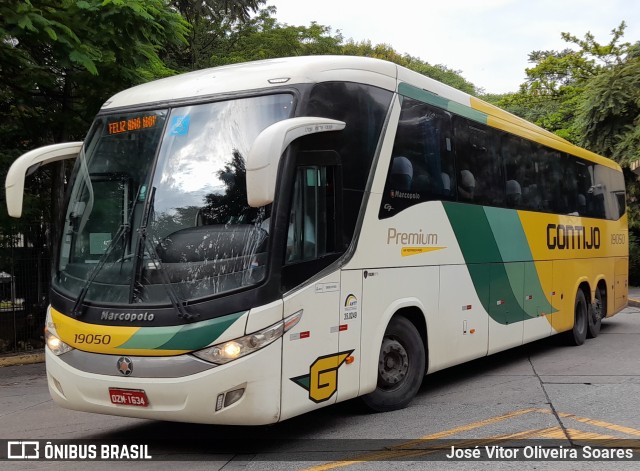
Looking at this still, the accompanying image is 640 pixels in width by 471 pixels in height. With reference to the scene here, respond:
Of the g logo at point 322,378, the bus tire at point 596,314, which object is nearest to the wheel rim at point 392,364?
the g logo at point 322,378

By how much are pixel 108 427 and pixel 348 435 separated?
266 centimetres

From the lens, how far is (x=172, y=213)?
6.02m

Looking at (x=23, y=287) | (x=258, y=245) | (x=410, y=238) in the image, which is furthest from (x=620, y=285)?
(x=23, y=287)

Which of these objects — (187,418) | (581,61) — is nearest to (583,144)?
(581,61)

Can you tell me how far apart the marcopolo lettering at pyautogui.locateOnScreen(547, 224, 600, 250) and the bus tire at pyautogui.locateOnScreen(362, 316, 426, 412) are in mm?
4794

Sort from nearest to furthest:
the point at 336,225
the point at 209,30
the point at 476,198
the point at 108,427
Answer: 1. the point at 336,225
2. the point at 108,427
3. the point at 476,198
4. the point at 209,30

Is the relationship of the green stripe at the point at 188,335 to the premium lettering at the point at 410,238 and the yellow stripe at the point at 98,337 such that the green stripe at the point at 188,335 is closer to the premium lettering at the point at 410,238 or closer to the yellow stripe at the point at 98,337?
the yellow stripe at the point at 98,337

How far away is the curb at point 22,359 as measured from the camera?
12.3 meters

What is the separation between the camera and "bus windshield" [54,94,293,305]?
19.0ft

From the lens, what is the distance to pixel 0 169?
1248 cm

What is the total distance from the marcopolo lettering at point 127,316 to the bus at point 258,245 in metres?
0.01

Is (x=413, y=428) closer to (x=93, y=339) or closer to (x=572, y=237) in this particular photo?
(x=93, y=339)

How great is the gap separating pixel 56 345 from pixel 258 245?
2.10m

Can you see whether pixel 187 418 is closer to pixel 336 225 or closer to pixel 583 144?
pixel 336 225
